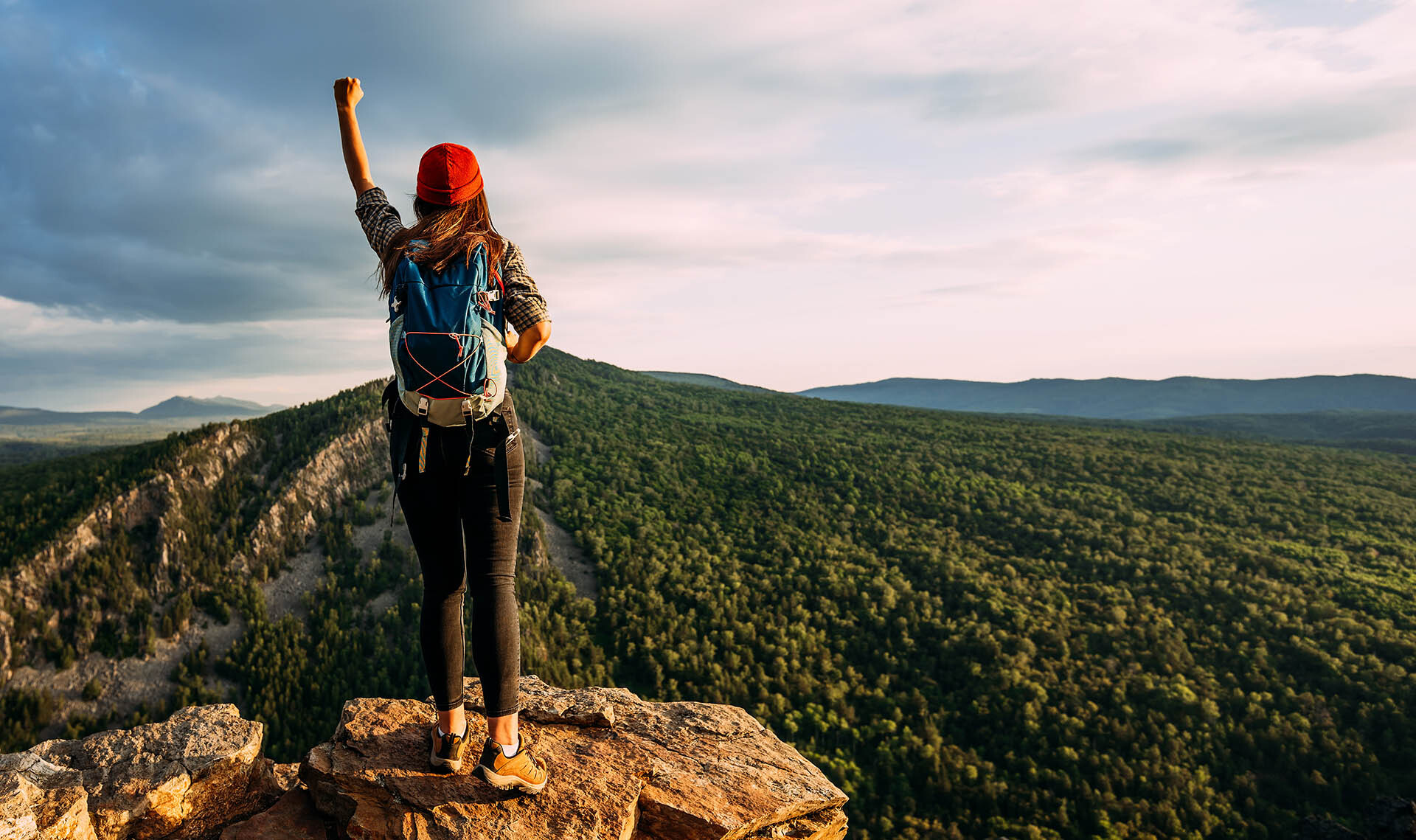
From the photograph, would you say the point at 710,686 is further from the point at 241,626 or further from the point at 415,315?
the point at 415,315

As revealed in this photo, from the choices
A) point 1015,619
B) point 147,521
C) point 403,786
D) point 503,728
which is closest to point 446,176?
point 503,728

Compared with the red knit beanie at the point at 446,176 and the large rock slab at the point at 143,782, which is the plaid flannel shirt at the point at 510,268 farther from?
the large rock slab at the point at 143,782

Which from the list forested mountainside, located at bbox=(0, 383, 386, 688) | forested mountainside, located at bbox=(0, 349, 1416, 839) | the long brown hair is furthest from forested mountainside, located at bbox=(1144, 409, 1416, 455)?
the long brown hair

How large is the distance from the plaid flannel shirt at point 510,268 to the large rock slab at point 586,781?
11.3 feet

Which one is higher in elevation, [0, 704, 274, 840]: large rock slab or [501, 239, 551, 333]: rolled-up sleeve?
[501, 239, 551, 333]: rolled-up sleeve

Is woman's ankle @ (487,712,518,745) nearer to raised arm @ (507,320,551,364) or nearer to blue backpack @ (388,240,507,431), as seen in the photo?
blue backpack @ (388,240,507,431)

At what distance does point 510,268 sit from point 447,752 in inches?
142

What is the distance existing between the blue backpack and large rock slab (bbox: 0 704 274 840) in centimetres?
382

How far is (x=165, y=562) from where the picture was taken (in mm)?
30734

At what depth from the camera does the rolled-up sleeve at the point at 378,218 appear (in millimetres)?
3994

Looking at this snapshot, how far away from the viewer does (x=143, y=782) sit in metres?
4.87

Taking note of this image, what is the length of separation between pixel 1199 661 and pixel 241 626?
6073cm

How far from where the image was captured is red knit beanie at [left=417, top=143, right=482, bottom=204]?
3.73 metres

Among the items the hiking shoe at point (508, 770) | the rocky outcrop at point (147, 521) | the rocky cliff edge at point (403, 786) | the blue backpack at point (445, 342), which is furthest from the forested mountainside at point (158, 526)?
the blue backpack at point (445, 342)
